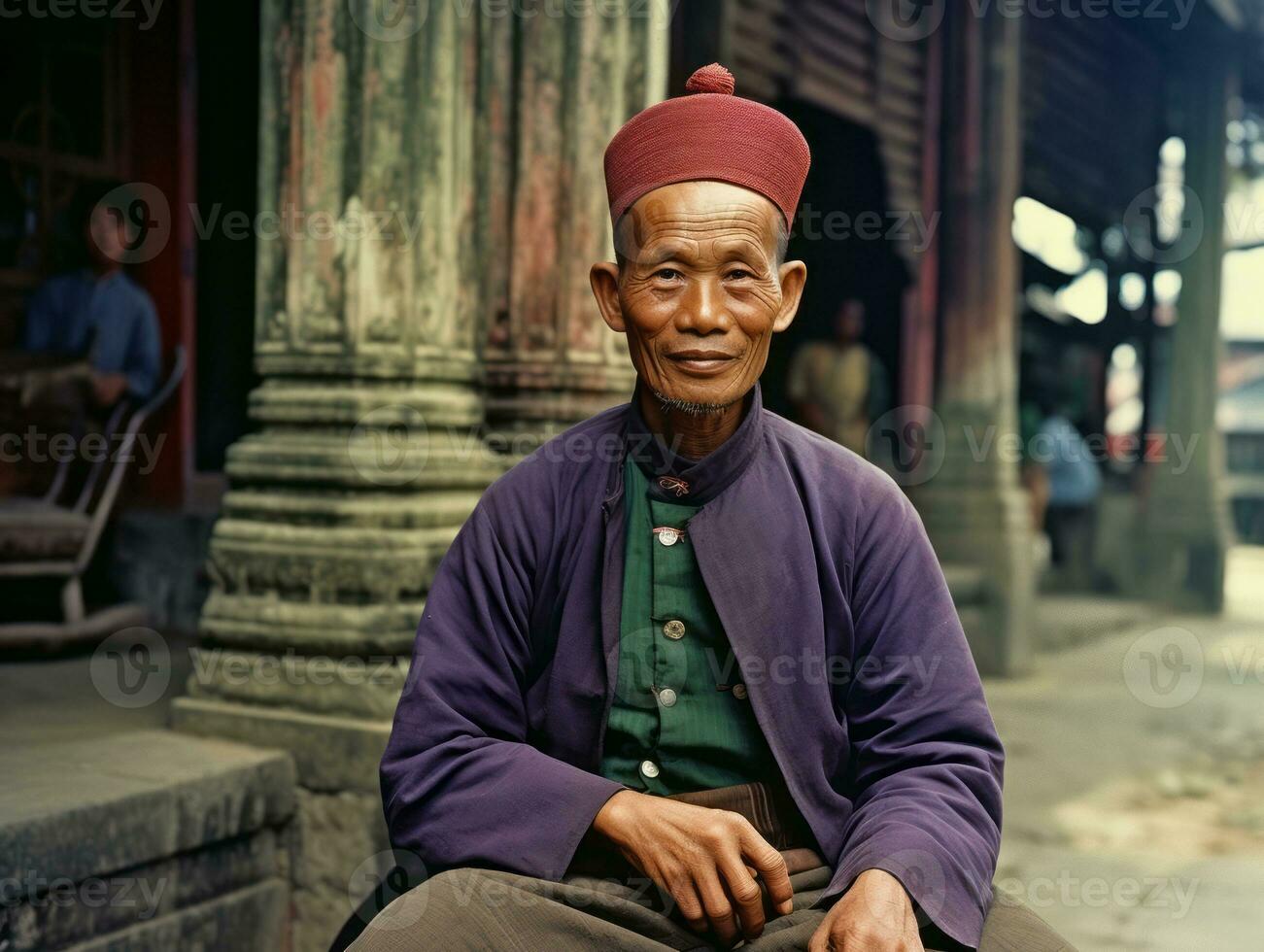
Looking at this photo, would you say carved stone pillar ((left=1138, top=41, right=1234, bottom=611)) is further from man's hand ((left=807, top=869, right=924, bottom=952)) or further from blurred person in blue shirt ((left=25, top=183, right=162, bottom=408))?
man's hand ((left=807, top=869, right=924, bottom=952))

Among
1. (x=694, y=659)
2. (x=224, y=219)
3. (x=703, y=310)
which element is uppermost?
(x=224, y=219)

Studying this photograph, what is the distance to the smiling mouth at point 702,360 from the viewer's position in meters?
1.75

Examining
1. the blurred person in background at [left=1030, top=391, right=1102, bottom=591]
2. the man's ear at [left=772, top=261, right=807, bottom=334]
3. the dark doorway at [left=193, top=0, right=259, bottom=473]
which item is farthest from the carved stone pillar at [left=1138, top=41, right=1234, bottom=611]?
the man's ear at [left=772, top=261, right=807, bottom=334]

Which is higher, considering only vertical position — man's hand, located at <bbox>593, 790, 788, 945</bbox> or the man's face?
the man's face

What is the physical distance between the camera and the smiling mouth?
68.9 inches

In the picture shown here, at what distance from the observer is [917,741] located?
172cm

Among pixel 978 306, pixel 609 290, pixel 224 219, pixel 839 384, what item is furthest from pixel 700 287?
pixel 839 384

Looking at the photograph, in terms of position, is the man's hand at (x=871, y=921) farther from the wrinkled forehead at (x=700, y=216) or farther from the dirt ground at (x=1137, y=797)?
the dirt ground at (x=1137, y=797)

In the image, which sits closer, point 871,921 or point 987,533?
point 871,921

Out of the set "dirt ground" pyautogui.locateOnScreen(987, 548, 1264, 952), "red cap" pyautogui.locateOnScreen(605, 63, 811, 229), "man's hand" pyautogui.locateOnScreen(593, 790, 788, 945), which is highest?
"red cap" pyautogui.locateOnScreen(605, 63, 811, 229)

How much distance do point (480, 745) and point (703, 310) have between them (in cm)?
68

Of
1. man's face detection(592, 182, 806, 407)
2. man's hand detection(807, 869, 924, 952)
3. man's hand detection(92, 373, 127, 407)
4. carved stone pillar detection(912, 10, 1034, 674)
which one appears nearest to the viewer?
man's hand detection(807, 869, 924, 952)

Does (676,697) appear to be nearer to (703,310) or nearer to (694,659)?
(694,659)

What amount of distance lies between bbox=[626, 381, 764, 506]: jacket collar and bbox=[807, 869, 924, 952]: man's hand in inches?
23.3
